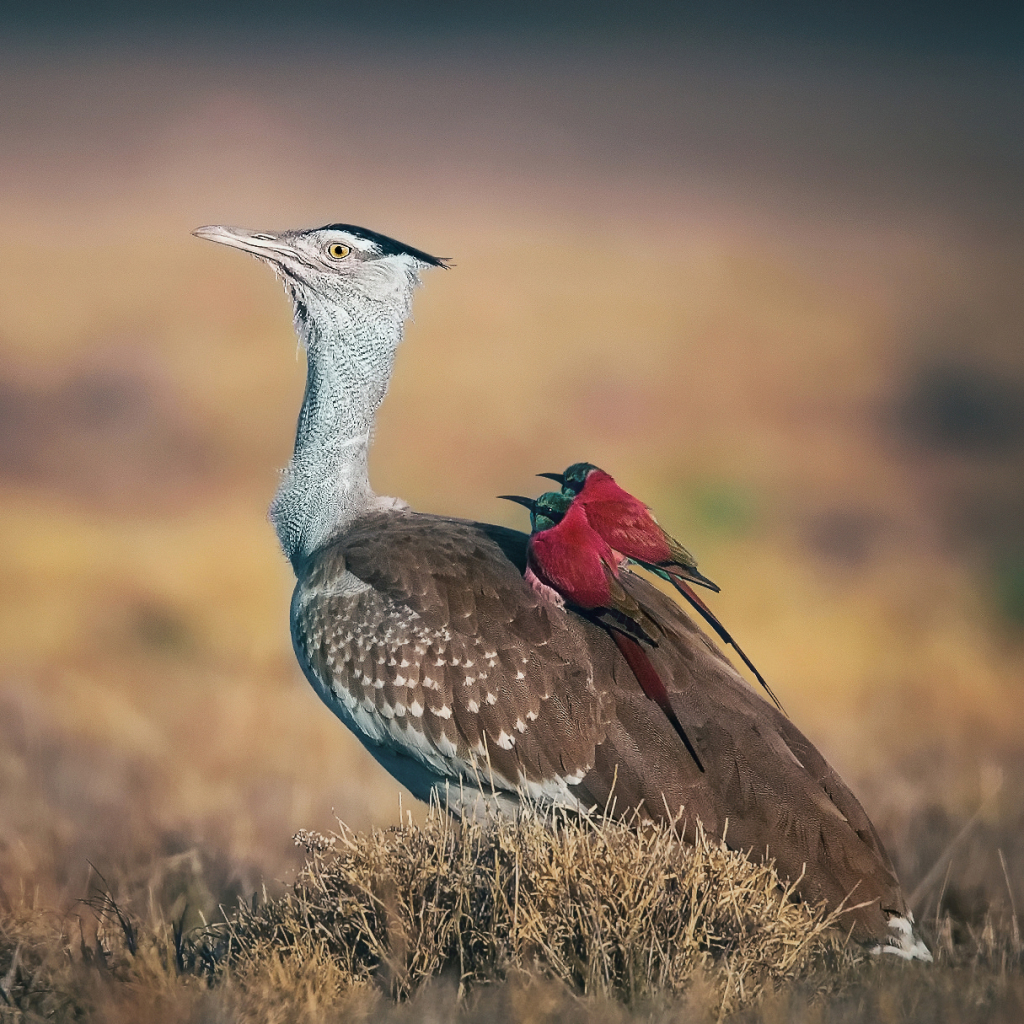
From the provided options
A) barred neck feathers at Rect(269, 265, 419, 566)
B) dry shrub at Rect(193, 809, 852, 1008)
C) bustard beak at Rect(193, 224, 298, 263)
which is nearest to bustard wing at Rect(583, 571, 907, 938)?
dry shrub at Rect(193, 809, 852, 1008)

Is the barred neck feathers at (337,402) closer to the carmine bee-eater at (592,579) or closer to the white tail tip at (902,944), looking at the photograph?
the carmine bee-eater at (592,579)

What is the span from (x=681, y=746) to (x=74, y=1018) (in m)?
1.71

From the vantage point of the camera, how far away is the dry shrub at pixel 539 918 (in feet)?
11.1

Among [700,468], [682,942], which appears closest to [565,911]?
[682,942]

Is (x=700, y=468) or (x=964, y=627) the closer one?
(x=964, y=627)

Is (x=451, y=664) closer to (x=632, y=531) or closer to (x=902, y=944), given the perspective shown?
(x=632, y=531)

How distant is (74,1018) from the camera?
11.2ft

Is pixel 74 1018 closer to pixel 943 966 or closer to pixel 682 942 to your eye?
pixel 682 942

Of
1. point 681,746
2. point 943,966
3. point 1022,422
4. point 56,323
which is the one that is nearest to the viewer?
point 943,966

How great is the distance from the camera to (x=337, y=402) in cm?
502

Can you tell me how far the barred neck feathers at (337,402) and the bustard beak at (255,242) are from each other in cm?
11

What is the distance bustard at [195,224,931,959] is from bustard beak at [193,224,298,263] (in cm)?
96

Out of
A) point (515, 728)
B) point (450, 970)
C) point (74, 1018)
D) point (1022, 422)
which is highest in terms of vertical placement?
point (1022, 422)

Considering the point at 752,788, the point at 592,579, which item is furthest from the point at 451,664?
the point at 752,788
